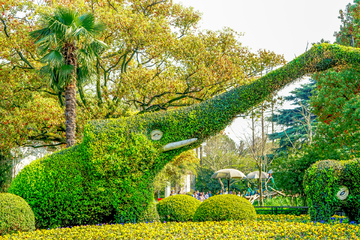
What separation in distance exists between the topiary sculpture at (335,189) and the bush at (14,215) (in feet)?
21.6

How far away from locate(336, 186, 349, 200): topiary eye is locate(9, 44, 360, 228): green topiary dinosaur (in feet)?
9.44

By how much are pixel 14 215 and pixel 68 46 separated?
6882 mm

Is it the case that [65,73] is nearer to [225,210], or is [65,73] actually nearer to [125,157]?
[125,157]

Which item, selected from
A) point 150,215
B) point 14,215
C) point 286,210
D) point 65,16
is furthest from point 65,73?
point 286,210

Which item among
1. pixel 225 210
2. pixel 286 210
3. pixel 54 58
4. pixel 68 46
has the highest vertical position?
pixel 68 46

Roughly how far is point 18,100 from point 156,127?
8382 millimetres

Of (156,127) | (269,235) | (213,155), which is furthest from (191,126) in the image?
(213,155)

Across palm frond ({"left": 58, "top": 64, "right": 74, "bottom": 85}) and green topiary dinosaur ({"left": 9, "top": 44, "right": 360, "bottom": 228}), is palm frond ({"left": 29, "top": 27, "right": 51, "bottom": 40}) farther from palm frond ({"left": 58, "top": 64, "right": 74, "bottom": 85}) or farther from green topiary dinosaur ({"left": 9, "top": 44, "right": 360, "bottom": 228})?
green topiary dinosaur ({"left": 9, "top": 44, "right": 360, "bottom": 228})

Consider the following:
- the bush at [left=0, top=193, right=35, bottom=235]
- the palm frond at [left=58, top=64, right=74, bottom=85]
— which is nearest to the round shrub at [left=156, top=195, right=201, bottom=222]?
the bush at [left=0, top=193, right=35, bottom=235]

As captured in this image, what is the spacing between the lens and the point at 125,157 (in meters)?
7.67

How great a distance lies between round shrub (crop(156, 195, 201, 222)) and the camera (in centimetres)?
859

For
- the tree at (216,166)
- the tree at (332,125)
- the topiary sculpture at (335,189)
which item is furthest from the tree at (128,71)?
the tree at (216,166)

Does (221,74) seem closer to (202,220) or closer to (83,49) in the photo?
(83,49)

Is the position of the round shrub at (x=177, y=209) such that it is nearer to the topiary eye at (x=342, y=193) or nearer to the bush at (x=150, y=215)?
the bush at (x=150, y=215)
